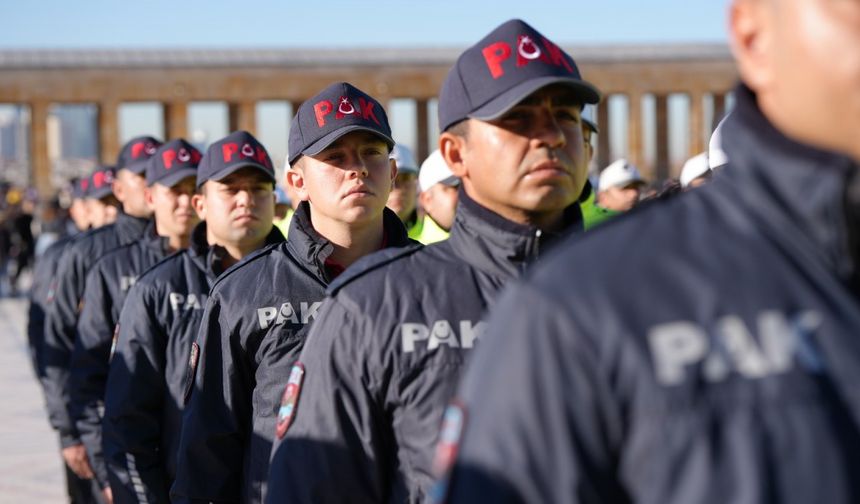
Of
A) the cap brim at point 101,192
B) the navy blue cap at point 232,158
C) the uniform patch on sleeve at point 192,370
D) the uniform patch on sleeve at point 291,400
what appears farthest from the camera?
the cap brim at point 101,192

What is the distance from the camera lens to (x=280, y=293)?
476 cm

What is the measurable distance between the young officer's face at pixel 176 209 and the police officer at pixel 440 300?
14.0 feet

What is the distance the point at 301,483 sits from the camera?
3.29 metres

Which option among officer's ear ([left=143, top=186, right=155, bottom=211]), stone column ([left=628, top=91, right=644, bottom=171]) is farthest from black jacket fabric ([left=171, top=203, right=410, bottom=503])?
stone column ([left=628, top=91, right=644, bottom=171])

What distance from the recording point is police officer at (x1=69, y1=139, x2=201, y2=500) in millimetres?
7266

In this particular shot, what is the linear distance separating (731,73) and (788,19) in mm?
57657

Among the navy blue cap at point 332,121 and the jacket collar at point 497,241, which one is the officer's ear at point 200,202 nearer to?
the navy blue cap at point 332,121

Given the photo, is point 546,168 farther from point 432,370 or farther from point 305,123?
point 305,123

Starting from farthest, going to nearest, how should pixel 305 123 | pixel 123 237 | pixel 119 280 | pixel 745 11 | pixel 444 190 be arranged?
pixel 123 237
pixel 444 190
pixel 119 280
pixel 305 123
pixel 745 11

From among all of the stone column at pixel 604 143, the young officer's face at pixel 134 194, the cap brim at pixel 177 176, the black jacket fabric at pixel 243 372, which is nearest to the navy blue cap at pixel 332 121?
the black jacket fabric at pixel 243 372

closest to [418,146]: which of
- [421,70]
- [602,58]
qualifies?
[421,70]

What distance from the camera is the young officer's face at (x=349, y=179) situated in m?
4.93

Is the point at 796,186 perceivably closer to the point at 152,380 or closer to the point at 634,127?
the point at 152,380

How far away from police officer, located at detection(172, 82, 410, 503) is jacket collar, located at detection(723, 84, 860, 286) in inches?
109
